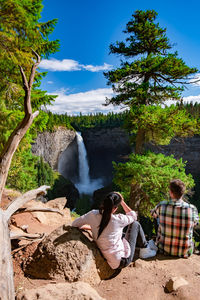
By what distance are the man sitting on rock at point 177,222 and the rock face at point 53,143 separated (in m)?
29.6

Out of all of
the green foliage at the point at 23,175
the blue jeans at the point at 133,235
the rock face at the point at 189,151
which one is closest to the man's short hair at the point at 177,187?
the blue jeans at the point at 133,235

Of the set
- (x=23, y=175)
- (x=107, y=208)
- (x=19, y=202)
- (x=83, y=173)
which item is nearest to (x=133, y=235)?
(x=107, y=208)

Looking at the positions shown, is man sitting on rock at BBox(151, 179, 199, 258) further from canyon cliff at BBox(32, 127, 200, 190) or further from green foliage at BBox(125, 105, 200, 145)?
canyon cliff at BBox(32, 127, 200, 190)

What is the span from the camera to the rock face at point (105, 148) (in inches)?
2207

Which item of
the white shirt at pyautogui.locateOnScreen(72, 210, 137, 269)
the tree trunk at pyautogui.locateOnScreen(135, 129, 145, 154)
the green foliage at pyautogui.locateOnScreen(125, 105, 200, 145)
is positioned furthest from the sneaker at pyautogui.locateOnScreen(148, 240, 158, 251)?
the tree trunk at pyautogui.locateOnScreen(135, 129, 145, 154)

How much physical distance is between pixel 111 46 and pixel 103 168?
50.6 metres

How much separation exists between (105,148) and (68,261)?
186ft

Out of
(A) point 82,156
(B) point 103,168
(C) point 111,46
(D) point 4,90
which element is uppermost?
(C) point 111,46

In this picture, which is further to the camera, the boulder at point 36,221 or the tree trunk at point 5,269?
the boulder at point 36,221

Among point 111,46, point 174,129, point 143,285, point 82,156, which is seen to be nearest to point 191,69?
point 174,129

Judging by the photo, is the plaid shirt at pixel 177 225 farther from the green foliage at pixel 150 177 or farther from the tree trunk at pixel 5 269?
the green foliage at pixel 150 177

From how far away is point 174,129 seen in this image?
839 cm

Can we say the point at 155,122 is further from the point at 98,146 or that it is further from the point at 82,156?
the point at 98,146

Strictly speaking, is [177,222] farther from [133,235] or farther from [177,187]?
[133,235]
